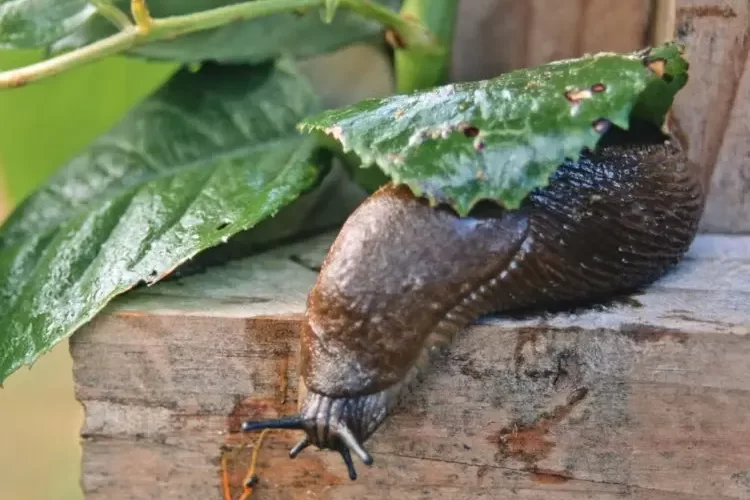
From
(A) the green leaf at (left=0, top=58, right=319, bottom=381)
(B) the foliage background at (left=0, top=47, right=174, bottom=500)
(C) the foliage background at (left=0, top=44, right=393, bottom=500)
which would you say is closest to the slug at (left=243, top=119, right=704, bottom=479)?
(A) the green leaf at (left=0, top=58, right=319, bottom=381)

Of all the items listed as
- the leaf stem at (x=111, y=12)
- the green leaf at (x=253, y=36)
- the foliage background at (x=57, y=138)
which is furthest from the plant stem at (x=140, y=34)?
the foliage background at (x=57, y=138)

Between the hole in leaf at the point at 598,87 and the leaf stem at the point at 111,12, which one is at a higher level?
the leaf stem at the point at 111,12

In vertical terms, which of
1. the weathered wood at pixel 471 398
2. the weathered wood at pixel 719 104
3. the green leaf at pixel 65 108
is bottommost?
the weathered wood at pixel 471 398

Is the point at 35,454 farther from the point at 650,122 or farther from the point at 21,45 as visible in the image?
the point at 650,122

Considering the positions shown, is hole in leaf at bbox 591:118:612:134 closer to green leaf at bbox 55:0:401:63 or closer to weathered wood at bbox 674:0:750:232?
weathered wood at bbox 674:0:750:232

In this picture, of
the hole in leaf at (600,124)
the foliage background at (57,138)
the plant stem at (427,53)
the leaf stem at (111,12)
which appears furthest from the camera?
the foliage background at (57,138)

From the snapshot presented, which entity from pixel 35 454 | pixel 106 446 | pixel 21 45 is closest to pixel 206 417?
pixel 106 446

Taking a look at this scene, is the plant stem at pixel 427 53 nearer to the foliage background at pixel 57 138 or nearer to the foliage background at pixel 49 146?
the foliage background at pixel 57 138
